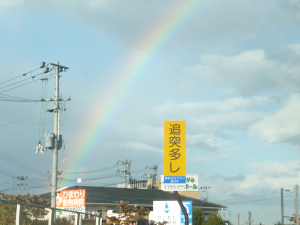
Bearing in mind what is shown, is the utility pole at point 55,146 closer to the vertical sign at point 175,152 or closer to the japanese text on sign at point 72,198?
the japanese text on sign at point 72,198

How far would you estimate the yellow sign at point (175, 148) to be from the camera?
12.7 metres

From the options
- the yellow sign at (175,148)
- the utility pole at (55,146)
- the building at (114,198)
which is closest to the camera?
the yellow sign at (175,148)

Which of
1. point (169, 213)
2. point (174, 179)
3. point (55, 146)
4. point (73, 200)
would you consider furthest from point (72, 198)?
point (174, 179)

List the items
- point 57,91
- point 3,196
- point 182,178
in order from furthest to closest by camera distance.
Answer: point 57,91
point 3,196
point 182,178

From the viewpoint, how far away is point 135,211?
18.1 metres

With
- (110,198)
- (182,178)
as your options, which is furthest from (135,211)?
(110,198)

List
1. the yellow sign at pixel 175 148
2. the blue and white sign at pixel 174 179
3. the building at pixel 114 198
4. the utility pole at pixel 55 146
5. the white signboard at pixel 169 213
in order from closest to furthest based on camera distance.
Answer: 1. the blue and white sign at pixel 174 179
2. the yellow sign at pixel 175 148
3. the white signboard at pixel 169 213
4. the utility pole at pixel 55 146
5. the building at pixel 114 198

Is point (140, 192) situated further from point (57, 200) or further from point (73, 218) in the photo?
point (73, 218)

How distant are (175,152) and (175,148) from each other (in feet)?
0.47

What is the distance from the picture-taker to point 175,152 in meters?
12.8

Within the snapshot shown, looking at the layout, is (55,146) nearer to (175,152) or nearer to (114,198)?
(114,198)

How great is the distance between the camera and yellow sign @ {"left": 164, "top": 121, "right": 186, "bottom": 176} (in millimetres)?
12734

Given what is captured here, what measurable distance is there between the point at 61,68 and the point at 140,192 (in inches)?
1187

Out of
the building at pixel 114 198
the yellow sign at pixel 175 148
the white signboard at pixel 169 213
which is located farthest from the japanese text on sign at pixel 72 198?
the yellow sign at pixel 175 148
